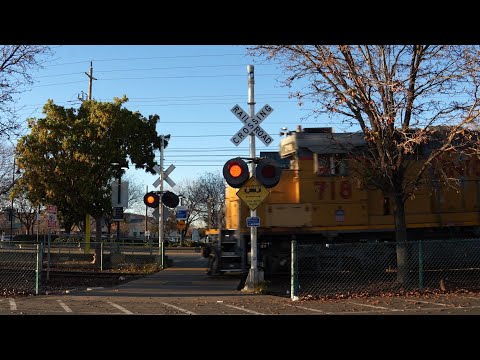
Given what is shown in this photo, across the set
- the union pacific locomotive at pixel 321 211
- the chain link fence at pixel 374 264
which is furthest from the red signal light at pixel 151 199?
the chain link fence at pixel 374 264

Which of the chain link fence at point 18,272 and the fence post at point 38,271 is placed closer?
the fence post at point 38,271

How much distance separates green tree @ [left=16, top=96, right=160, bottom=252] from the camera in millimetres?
21688

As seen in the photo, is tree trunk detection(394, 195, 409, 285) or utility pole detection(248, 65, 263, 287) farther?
utility pole detection(248, 65, 263, 287)

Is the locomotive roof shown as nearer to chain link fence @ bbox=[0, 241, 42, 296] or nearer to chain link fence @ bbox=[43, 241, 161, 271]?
chain link fence @ bbox=[0, 241, 42, 296]

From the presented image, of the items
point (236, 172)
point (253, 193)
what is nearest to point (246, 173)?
point (236, 172)

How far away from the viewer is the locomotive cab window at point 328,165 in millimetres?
15266

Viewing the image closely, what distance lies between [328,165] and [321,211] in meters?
1.53

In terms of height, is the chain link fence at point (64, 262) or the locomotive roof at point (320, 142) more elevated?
the locomotive roof at point (320, 142)

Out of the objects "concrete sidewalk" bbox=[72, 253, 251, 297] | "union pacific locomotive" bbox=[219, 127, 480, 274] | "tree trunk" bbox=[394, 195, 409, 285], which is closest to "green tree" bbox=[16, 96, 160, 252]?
"concrete sidewalk" bbox=[72, 253, 251, 297]

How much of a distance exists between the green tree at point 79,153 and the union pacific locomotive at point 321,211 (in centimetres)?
856

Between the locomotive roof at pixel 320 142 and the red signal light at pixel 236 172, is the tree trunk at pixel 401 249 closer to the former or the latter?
the locomotive roof at pixel 320 142

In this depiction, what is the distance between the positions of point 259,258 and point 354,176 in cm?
407

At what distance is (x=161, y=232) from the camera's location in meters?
22.9
